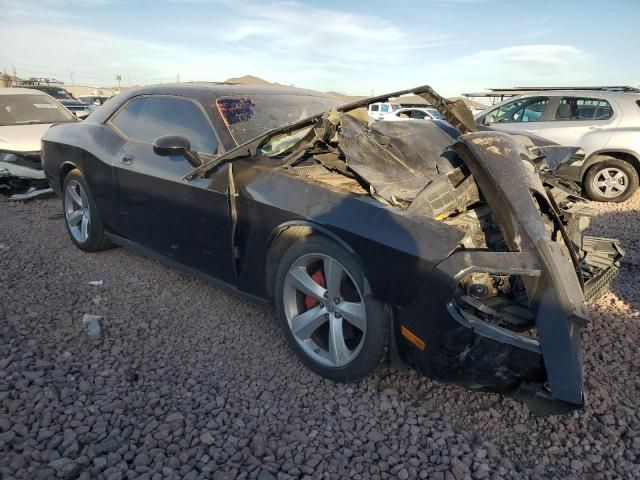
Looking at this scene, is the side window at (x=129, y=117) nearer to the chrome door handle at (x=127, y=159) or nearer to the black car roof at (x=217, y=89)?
the black car roof at (x=217, y=89)

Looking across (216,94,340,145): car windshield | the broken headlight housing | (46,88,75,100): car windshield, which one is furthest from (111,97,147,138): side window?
(46,88,75,100): car windshield

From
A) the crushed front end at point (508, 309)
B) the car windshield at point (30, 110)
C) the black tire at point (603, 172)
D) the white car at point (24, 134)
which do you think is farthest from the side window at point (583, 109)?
the car windshield at point (30, 110)

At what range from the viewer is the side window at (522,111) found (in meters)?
7.86

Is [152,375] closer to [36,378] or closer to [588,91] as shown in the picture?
[36,378]

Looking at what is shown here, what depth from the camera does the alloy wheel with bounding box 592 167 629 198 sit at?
7230mm

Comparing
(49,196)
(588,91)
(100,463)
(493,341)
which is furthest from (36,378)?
(588,91)

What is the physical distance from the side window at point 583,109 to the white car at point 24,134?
7937 millimetres

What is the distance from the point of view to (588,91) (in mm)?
7480

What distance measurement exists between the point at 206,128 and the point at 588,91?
6.58m

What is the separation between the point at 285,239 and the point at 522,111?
22.2 feet

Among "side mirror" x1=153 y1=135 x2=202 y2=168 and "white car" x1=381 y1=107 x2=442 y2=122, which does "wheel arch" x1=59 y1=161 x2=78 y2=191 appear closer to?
"side mirror" x1=153 y1=135 x2=202 y2=168

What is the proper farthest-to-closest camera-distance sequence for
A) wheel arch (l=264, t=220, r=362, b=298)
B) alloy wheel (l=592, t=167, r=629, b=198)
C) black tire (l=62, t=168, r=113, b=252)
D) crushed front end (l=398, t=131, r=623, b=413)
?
alloy wheel (l=592, t=167, r=629, b=198) < black tire (l=62, t=168, r=113, b=252) < wheel arch (l=264, t=220, r=362, b=298) < crushed front end (l=398, t=131, r=623, b=413)

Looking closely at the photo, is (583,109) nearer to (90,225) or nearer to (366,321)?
(366,321)

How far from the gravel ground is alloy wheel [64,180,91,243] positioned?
46.5 inches
